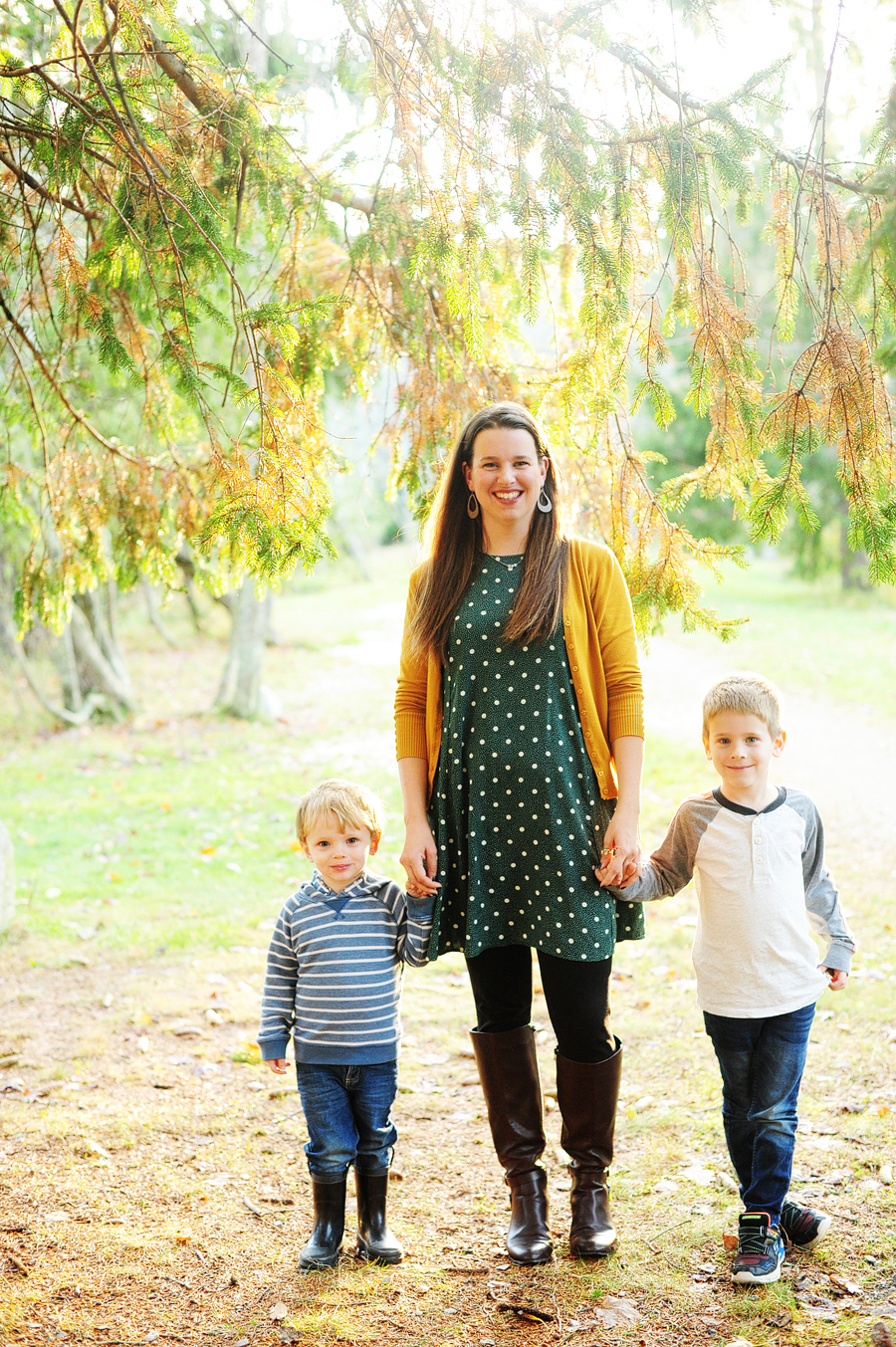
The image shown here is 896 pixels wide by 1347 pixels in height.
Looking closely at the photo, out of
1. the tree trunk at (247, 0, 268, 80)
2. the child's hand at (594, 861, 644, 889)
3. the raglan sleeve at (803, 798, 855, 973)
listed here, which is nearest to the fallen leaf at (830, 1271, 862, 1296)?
the raglan sleeve at (803, 798, 855, 973)

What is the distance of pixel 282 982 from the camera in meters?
2.79

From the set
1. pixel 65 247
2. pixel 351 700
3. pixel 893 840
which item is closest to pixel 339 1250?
pixel 65 247

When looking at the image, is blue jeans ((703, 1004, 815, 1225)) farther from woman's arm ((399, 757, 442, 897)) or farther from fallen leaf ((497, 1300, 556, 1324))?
woman's arm ((399, 757, 442, 897))

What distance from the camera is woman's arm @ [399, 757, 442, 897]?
8.72ft

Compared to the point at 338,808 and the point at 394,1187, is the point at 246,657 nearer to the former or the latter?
the point at 394,1187

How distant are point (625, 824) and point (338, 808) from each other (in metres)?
0.72

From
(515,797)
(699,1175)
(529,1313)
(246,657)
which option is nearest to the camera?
(529,1313)

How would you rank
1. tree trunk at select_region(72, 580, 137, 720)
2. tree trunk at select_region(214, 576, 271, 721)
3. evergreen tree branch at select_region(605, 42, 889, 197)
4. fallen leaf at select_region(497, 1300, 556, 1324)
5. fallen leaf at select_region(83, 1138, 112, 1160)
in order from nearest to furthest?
fallen leaf at select_region(497, 1300, 556, 1324) < evergreen tree branch at select_region(605, 42, 889, 197) < fallen leaf at select_region(83, 1138, 112, 1160) < tree trunk at select_region(214, 576, 271, 721) < tree trunk at select_region(72, 580, 137, 720)

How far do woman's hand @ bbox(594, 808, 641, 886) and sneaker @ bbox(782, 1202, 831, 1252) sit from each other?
1.01 meters

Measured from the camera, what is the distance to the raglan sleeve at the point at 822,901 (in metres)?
2.66

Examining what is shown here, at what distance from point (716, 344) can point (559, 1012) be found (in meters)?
1.88

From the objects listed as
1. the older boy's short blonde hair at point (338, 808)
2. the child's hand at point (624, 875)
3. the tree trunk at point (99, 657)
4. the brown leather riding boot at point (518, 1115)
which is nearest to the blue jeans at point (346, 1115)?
the brown leather riding boot at point (518, 1115)

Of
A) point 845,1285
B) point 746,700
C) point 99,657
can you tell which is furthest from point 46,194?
point 99,657

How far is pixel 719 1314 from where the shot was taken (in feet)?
8.14
